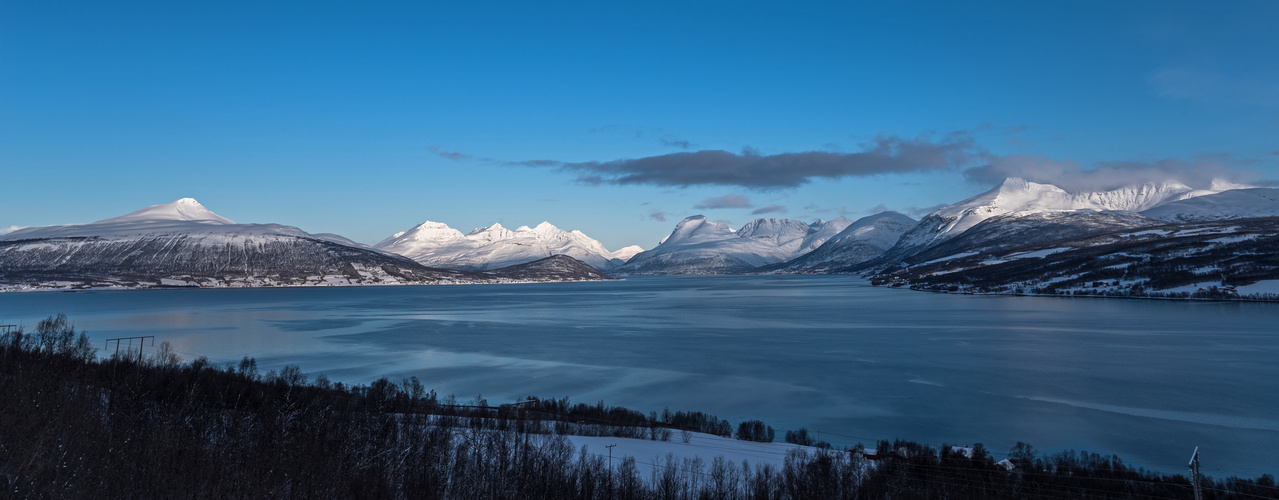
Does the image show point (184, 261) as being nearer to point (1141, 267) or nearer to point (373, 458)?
point (373, 458)

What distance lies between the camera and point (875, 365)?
3531 centimetres

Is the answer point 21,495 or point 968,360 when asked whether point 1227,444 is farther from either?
point 21,495

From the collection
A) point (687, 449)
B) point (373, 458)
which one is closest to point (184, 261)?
point (687, 449)

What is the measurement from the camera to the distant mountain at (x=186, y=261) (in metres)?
157

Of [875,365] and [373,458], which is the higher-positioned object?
[373,458]

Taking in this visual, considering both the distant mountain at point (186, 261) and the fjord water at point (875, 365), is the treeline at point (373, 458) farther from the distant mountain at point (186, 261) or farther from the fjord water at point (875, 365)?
the distant mountain at point (186, 261)

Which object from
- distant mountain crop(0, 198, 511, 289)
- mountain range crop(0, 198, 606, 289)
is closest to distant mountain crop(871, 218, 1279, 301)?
mountain range crop(0, 198, 606, 289)

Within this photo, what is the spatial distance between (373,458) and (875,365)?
2958 centimetres

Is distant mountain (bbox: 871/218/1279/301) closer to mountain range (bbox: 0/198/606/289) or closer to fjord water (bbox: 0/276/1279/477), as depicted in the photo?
fjord water (bbox: 0/276/1279/477)

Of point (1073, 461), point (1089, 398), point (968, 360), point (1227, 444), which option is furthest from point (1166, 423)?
point (968, 360)

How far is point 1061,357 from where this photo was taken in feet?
124

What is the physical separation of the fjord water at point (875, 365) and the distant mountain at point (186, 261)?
10128 centimetres

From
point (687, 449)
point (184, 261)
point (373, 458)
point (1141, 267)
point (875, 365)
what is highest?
point (184, 261)

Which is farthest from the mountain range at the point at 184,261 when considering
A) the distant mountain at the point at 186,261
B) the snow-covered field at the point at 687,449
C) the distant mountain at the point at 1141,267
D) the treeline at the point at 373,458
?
the snow-covered field at the point at 687,449
